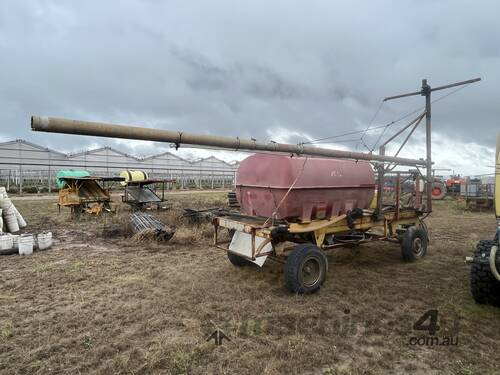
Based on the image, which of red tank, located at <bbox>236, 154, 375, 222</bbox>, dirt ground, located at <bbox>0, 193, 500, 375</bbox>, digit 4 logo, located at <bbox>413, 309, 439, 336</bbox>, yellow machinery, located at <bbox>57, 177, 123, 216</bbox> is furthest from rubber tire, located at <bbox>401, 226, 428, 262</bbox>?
yellow machinery, located at <bbox>57, 177, 123, 216</bbox>

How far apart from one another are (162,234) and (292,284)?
461 centimetres

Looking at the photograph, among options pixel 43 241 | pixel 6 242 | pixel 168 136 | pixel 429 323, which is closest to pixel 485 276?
pixel 429 323

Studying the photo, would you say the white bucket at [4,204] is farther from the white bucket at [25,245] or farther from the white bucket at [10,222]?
the white bucket at [25,245]

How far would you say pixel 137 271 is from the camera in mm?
5727

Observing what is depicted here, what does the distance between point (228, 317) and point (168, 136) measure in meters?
2.35

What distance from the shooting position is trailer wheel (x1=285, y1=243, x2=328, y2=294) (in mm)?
4582

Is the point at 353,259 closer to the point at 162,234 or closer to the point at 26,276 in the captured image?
the point at 162,234

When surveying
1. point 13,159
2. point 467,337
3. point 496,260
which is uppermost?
point 13,159

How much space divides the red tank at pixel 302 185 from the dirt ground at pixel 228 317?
120 cm

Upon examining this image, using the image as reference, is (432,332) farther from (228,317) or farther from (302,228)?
(228,317)

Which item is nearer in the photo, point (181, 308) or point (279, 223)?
point (181, 308)

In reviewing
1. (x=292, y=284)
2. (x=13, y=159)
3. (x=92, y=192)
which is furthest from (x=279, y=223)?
(x=13, y=159)

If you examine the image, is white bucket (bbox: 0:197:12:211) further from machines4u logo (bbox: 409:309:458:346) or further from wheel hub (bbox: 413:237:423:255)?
wheel hub (bbox: 413:237:423:255)

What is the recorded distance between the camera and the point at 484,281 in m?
4.09
